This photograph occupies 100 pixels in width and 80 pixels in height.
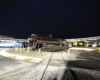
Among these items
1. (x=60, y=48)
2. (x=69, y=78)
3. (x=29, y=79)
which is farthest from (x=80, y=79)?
(x=60, y=48)

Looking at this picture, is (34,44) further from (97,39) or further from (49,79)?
(97,39)

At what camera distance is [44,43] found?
83.4ft

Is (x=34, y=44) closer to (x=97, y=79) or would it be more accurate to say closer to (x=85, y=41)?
(x=97, y=79)

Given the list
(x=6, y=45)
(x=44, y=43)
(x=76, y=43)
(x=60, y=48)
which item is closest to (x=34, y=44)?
(x=44, y=43)

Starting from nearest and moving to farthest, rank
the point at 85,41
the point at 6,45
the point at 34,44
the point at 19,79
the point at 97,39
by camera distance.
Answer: the point at 19,79 → the point at 34,44 → the point at 6,45 → the point at 97,39 → the point at 85,41

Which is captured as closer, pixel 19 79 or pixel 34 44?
pixel 19 79

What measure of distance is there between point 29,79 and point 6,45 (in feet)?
116

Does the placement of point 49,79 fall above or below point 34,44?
below

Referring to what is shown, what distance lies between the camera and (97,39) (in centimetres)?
4106

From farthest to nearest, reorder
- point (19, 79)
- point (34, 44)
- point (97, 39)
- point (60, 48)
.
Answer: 1. point (97, 39)
2. point (60, 48)
3. point (34, 44)
4. point (19, 79)

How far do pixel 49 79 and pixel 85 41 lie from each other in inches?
1746

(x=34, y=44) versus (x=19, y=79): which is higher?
(x=34, y=44)

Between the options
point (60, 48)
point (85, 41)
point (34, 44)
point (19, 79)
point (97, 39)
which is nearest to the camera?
point (19, 79)

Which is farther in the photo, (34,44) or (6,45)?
(6,45)
